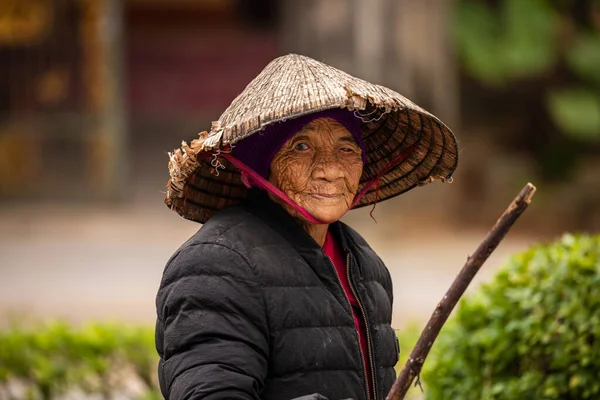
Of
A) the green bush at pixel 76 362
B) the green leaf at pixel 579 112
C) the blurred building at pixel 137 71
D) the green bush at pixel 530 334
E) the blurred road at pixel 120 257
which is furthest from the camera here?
the green leaf at pixel 579 112

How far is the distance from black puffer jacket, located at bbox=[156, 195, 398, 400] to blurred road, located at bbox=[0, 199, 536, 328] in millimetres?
4695

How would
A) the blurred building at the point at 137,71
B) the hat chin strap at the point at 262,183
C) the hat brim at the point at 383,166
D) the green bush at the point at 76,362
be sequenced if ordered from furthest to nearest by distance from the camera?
the blurred building at the point at 137,71 < the green bush at the point at 76,362 < the hat brim at the point at 383,166 < the hat chin strap at the point at 262,183

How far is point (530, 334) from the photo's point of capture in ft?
12.2

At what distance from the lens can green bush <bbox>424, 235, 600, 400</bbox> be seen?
11.8 feet

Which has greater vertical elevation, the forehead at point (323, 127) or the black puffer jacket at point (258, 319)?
the forehead at point (323, 127)

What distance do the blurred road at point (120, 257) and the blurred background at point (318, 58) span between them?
0.11 feet

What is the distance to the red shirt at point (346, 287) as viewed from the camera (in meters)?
2.71

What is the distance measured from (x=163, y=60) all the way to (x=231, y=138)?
11.2 m

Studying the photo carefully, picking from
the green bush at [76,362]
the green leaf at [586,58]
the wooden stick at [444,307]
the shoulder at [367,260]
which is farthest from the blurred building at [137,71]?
the wooden stick at [444,307]

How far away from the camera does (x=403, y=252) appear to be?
10.8m

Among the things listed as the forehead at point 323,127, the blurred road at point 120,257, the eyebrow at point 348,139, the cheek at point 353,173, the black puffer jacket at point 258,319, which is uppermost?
the forehead at point 323,127

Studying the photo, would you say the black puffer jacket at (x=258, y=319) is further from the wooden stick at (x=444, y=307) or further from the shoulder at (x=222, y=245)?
the wooden stick at (x=444, y=307)

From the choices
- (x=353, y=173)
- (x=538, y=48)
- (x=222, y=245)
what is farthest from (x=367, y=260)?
(x=538, y=48)

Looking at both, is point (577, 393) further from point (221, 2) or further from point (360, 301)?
point (221, 2)
